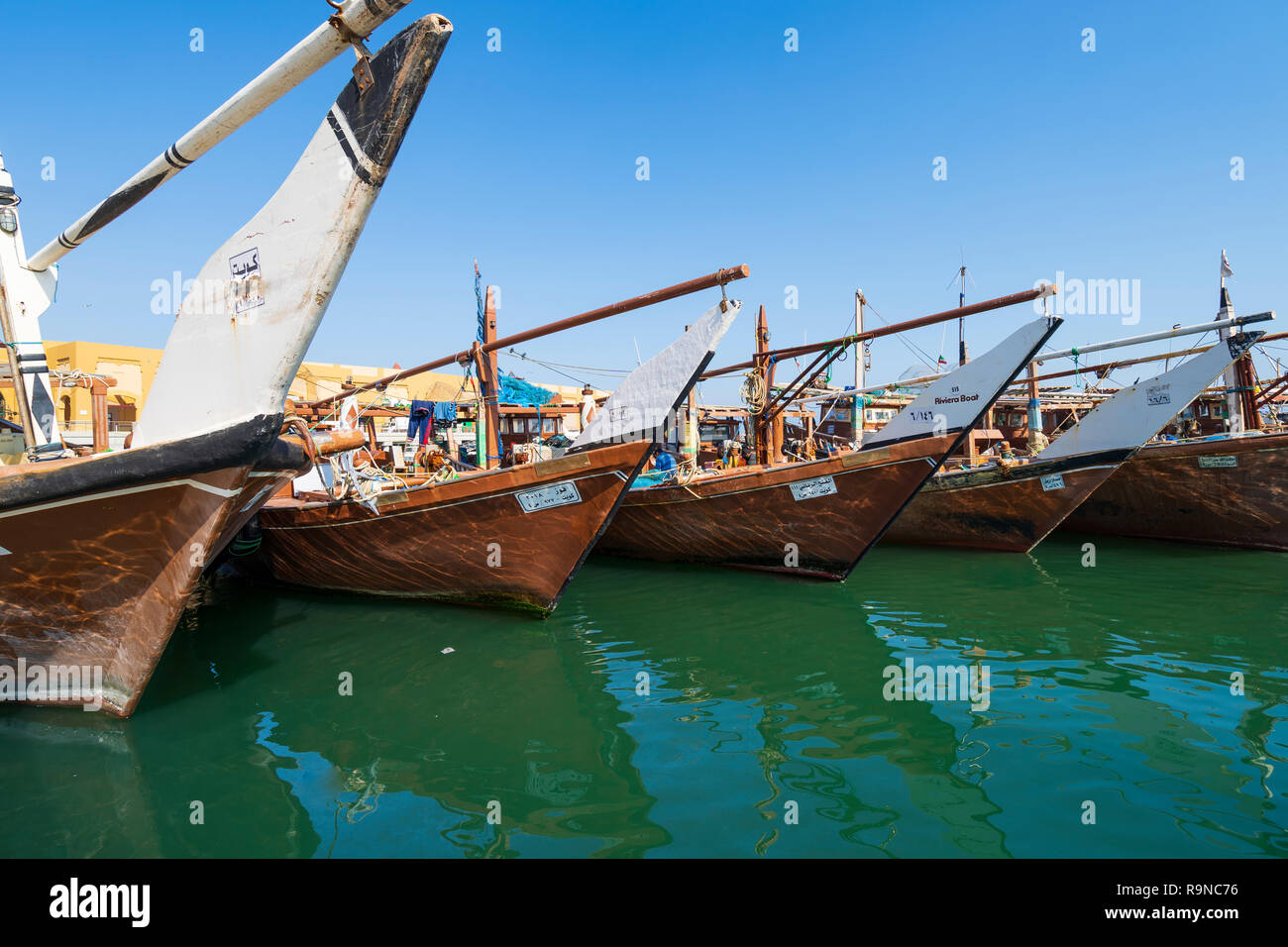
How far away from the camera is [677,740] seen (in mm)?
4887

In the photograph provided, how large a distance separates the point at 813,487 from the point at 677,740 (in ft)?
19.2

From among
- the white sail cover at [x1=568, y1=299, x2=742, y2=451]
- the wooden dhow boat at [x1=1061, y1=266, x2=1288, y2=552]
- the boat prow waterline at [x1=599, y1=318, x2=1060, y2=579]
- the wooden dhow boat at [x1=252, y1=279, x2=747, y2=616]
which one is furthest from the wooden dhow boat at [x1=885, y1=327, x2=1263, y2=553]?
the wooden dhow boat at [x1=252, y1=279, x2=747, y2=616]

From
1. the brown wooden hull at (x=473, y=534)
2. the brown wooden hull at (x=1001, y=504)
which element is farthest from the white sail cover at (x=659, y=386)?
the brown wooden hull at (x=1001, y=504)

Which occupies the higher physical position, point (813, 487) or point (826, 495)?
point (813, 487)

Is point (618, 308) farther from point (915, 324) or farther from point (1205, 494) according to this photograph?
point (1205, 494)

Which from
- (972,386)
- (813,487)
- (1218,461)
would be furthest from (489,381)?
(1218,461)

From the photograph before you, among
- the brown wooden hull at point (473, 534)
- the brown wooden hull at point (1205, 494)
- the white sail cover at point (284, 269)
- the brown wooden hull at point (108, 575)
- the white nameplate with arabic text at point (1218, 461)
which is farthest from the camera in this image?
the white nameplate with arabic text at point (1218, 461)

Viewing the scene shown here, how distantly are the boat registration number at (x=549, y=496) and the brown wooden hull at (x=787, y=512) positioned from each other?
134 inches

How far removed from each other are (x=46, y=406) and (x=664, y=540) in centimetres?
819

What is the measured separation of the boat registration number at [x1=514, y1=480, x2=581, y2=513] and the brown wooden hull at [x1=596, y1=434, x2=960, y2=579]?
339 centimetres

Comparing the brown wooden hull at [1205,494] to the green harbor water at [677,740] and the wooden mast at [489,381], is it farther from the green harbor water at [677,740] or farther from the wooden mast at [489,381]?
the wooden mast at [489,381]

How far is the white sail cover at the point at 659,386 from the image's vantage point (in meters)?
7.45

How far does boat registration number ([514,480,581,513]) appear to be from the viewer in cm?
770

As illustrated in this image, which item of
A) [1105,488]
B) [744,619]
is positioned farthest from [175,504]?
[1105,488]
